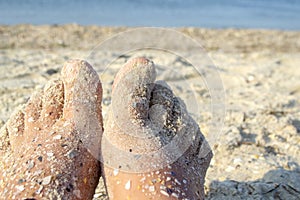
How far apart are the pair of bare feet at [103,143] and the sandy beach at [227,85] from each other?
22.2 inches

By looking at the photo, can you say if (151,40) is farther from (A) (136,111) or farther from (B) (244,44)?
(A) (136,111)

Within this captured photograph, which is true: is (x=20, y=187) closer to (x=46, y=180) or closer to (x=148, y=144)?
(x=46, y=180)

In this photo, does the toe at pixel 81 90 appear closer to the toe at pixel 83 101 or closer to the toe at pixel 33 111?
the toe at pixel 83 101

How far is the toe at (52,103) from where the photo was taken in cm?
164

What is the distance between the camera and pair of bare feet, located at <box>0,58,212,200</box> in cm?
139

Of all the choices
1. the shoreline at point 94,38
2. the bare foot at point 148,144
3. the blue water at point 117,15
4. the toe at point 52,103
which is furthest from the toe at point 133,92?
the blue water at point 117,15

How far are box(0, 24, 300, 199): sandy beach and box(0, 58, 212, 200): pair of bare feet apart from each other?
0.56m

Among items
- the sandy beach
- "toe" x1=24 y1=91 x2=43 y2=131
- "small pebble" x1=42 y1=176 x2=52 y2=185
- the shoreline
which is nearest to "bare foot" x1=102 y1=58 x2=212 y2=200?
"small pebble" x1=42 y1=176 x2=52 y2=185

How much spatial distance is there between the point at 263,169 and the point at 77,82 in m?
1.32

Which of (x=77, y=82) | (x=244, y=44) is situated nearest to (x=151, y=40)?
(x=244, y=44)

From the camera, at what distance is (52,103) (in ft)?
5.51

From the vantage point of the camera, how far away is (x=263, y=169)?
8.10ft

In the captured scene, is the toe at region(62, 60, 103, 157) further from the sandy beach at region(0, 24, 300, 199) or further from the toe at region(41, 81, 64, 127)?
the sandy beach at region(0, 24, 300, 199)

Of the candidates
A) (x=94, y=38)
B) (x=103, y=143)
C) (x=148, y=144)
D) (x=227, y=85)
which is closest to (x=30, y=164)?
(x=103, y=143)
